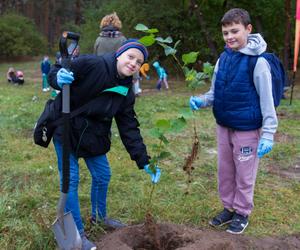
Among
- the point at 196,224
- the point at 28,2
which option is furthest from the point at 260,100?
the point at 28,2

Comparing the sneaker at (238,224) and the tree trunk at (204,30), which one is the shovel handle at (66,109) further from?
the tree trunk at (204,30)

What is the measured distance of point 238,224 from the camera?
3584 millimetres

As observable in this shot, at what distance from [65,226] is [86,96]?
2.77 ft

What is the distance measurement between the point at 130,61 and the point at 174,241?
49.4 inches

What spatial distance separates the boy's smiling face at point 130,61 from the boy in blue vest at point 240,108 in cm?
55

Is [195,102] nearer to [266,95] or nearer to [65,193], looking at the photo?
[266,95]

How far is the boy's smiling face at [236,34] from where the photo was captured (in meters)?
3.18

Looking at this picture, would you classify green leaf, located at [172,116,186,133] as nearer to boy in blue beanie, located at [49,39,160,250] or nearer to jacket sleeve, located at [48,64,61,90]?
boy in blue beanie, located at [49,39,160,250]

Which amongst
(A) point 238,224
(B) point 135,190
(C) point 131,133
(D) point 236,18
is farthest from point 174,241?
(D) point 236,18

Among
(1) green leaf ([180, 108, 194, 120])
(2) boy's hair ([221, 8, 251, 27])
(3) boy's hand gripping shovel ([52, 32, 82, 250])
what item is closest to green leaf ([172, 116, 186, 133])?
(1) green leaf ([180, 108, 194, 120])

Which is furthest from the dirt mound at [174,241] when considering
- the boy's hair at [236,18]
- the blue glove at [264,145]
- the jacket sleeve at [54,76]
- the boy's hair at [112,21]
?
the boy's hair at [112,21]

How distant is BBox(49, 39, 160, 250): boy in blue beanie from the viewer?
297 cm

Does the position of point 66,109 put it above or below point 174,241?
above

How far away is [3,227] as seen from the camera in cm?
327
